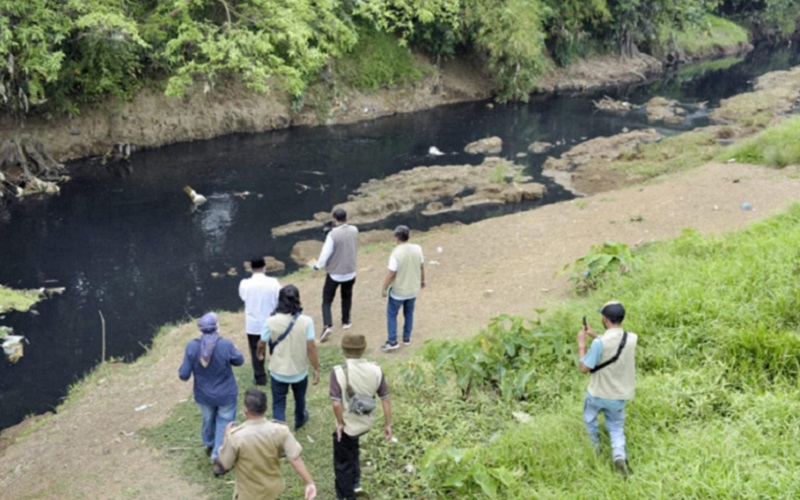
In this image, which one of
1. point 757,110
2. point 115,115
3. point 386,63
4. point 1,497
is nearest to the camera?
point 1,497

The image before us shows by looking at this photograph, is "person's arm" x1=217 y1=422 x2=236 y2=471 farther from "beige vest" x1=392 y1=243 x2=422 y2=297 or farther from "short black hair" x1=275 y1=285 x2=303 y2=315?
"beige vest" x1=392 y1=243 x2=422 y2=297

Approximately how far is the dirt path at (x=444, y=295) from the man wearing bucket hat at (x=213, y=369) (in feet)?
2.47

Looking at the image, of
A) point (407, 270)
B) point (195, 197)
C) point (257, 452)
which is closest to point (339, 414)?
point (257, 452)

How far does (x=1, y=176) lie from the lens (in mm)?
19828

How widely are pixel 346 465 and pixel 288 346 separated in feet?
3.96

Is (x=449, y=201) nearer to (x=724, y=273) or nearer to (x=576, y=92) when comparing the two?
(x=724, y=273)

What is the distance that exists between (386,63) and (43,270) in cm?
1907

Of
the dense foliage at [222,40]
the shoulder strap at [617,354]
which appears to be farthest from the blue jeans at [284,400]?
the dense foliage at [222,40]

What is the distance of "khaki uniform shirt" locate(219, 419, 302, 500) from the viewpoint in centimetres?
515

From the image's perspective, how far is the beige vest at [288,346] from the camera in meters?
6.62

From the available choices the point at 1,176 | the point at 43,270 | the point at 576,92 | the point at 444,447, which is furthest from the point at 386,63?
the point at 444,447

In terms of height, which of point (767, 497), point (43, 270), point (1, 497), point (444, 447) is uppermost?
point (767, 497)

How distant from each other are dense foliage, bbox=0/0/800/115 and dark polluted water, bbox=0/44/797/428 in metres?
2.38

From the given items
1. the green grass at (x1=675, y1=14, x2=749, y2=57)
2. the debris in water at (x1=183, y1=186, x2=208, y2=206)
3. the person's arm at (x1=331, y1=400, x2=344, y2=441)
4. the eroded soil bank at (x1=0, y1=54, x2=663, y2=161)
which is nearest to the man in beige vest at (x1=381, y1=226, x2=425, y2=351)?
the person's arm at (x1=331, y1=400, x2=344, y2=441)
